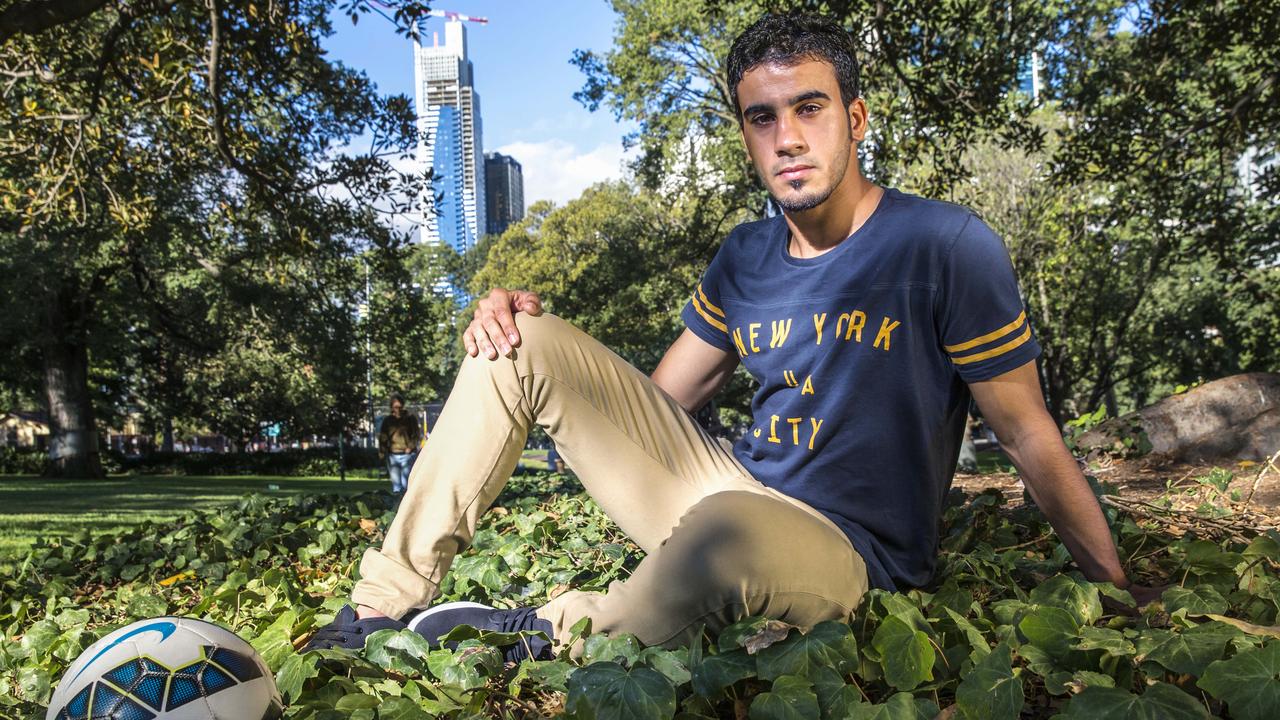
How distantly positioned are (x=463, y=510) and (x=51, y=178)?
711 centimetres

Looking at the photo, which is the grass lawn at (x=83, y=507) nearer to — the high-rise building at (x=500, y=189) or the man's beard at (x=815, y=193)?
the man's beard at (x=815, y=193)

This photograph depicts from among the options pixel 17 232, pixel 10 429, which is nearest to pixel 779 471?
pixel 17 232

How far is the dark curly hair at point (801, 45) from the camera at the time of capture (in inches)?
107

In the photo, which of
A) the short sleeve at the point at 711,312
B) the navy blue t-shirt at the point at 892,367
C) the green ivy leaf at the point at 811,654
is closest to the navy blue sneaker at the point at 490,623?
the green ivy leaf at the point at 811,654

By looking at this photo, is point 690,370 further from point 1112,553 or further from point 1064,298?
point 1064,298

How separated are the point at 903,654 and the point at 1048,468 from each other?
684 millimetres

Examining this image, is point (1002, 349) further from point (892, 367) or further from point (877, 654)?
point (877, 654)

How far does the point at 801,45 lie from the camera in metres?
2.71

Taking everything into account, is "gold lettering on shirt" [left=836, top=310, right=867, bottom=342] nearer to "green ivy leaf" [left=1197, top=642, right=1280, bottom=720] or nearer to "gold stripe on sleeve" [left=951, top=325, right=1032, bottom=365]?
"gold stripe on sleeve" [left=951, top=325, right=1032, bottom=365]

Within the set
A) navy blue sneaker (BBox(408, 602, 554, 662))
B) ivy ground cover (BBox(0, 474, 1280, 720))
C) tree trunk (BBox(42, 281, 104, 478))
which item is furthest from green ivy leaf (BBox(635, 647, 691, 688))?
tree trunk (BBox(42, 281, 104, 478))

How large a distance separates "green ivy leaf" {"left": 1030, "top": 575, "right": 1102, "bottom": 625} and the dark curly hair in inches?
60.0

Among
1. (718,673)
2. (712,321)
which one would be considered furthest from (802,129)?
(718,673)

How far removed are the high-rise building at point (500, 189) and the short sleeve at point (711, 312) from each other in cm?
13520

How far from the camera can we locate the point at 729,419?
1838 inches
